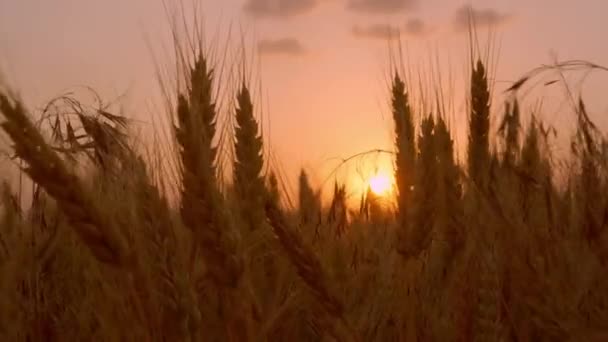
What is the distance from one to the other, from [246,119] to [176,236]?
0.57m

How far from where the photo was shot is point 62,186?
1.35m

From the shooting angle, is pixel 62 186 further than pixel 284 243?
No

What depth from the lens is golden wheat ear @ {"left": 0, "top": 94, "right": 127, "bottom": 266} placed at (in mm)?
1327

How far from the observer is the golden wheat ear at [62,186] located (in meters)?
1.33

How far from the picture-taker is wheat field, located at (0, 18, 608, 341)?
1521 millimetres

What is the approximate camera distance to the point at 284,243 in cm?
163

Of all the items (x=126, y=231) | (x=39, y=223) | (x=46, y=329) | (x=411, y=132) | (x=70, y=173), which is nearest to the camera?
(x=70, y=173)

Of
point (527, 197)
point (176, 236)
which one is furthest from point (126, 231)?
point (527, 197)

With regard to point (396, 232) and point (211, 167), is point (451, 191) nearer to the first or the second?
point (396, 232)

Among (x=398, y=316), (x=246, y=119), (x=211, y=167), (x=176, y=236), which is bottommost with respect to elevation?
(x=398, y=316)

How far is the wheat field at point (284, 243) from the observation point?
1.52 metres

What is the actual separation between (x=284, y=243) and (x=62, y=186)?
474 mm

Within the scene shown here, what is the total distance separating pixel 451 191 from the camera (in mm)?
2295

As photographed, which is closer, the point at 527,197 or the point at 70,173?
the point at 70,173
